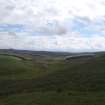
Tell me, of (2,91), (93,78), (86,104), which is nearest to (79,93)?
(86,104)

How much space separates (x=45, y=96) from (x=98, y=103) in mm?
11110

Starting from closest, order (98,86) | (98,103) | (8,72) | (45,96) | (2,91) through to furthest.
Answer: (98,103) < (45,96) < (98,86) < (2,91) < (8,72)

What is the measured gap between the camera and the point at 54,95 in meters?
45.9

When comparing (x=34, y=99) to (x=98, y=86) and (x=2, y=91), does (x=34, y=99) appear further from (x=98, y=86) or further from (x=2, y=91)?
(x=2, y=91)

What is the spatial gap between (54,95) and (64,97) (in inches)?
107

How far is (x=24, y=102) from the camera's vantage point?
142 ft

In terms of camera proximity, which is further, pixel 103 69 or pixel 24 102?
pixel 103 69

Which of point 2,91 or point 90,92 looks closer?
point 90,92

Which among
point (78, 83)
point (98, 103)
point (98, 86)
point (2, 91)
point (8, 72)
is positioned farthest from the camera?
point (8, 72)

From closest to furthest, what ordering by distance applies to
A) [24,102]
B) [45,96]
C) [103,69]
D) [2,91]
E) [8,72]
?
1. [24,102]
2. [45,96]
3. [2,91]
4. [103,69]
5. [8,72]

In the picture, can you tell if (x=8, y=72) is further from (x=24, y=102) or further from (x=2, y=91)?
(x=24, y=102)

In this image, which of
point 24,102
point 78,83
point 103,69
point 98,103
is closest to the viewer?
point 98,103

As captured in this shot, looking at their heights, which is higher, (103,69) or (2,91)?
(103,69)

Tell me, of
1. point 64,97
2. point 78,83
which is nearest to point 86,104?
point 64,97
